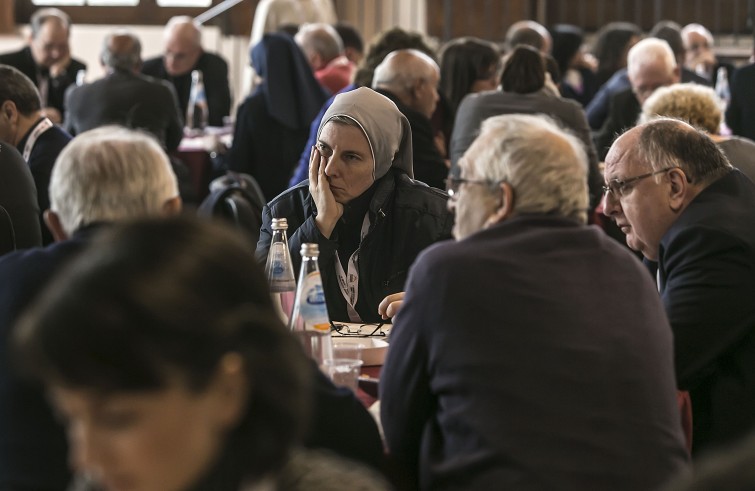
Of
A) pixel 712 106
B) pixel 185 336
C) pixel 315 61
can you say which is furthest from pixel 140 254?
pixel 315 61

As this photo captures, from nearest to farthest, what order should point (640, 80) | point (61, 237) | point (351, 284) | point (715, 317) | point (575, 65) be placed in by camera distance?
point (61, 237) → point (715, 317) → point (351, 284) → point (640, 80) → point (575, 65)

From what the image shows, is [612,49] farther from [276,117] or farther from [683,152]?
[683,152]

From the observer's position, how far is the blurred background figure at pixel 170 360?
1173mm

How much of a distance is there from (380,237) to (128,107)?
149 inches

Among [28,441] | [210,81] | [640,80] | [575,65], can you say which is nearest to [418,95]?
[640,80]

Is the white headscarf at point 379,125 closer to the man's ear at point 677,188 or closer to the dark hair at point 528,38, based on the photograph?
the man's ear at point 677,188

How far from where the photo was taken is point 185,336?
118 cm

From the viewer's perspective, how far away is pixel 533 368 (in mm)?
2055

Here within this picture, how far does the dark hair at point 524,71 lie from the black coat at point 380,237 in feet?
7.21

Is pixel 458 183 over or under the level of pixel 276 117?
over

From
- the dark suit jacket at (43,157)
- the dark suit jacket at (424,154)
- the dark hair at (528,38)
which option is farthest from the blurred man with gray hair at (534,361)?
the dark hair at (528,38)

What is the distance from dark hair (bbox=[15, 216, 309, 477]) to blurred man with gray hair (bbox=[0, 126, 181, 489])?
83cm

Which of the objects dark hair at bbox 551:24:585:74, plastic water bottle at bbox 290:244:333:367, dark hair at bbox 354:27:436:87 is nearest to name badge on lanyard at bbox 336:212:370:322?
plastic water bottle at bbox 290:244:333:367

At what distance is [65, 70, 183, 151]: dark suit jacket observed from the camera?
6910mm
